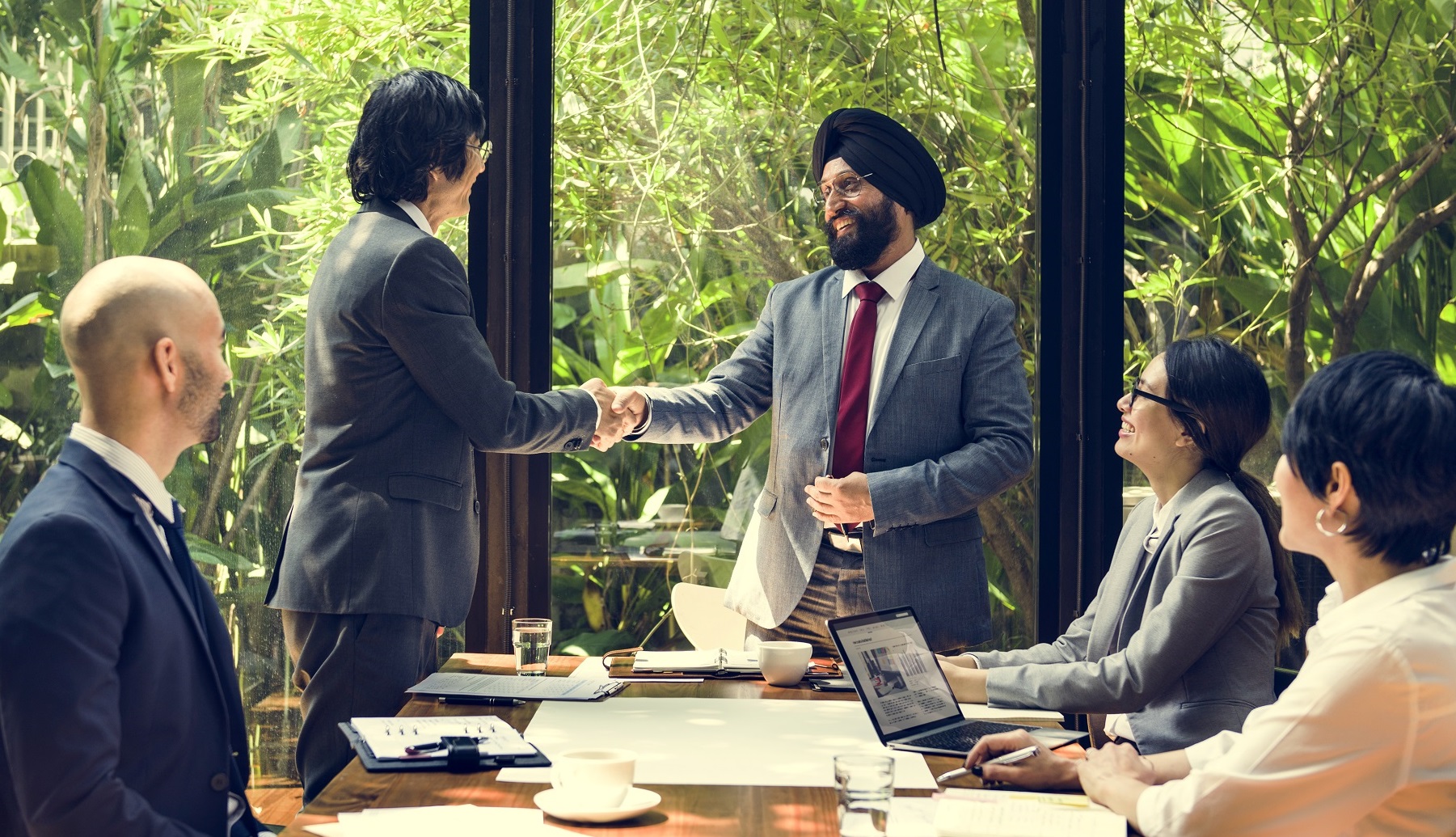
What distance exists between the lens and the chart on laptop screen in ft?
6.72

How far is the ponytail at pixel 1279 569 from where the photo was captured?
7.82 feet

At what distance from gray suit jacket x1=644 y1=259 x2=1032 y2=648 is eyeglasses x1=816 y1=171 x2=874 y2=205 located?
22 centimetres

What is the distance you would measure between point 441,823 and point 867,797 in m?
0.49

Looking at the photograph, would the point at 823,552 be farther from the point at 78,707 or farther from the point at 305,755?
the point at 78,707

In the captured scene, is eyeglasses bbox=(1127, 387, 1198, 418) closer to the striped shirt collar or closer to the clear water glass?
the clear water glass

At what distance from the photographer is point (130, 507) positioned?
1.61 meters

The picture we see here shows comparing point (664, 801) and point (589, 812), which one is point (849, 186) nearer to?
point (664, 801)

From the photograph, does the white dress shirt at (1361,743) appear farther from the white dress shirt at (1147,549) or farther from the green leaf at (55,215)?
the green leaf at (55,215)

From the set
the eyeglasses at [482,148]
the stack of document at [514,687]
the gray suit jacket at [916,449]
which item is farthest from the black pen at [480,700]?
the eyeglasses at [482,148]

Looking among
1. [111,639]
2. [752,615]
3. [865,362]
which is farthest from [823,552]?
[111,639]

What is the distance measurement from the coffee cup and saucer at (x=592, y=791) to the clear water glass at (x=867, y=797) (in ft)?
0.81

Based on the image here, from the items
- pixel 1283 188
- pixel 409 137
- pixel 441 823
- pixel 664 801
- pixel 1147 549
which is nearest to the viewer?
pixel 441 823

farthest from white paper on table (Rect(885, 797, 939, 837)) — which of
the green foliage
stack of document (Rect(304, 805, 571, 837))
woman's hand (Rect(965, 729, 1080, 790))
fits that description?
the green foliage

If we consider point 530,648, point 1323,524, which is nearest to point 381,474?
point 530,648
